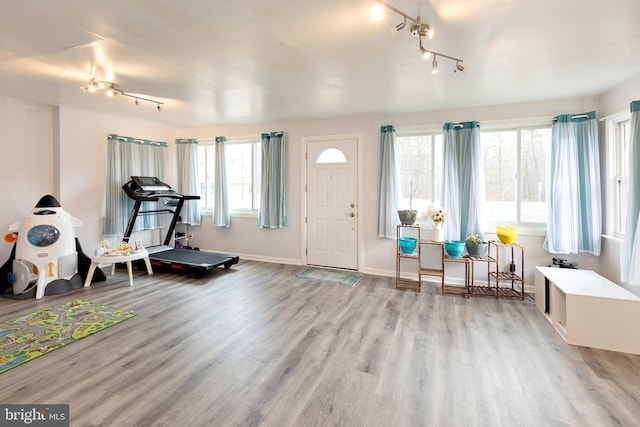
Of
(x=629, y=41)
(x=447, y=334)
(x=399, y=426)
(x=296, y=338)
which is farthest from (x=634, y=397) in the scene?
(x=629, y=41)

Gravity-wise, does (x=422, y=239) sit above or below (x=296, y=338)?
above

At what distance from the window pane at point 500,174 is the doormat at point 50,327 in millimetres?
4686

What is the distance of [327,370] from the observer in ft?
7.66

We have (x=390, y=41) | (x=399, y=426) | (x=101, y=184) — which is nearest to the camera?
(x=399, y=426)

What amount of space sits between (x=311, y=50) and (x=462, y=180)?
2802 millimetres

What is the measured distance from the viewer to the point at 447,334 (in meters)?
2.94

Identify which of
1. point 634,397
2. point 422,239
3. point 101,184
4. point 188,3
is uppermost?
point 188,3

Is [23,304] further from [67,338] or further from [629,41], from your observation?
[629,41]

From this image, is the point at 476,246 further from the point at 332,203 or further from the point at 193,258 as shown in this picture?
the point at 193,258

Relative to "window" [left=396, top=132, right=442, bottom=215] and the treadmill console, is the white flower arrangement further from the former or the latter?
the treadmill console

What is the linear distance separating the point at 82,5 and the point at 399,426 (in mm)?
3207

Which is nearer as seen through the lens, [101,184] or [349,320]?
[349,320]

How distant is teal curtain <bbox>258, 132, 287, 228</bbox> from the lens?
5471 mm

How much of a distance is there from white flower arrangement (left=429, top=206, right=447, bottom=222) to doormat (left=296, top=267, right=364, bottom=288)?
4.68ft
